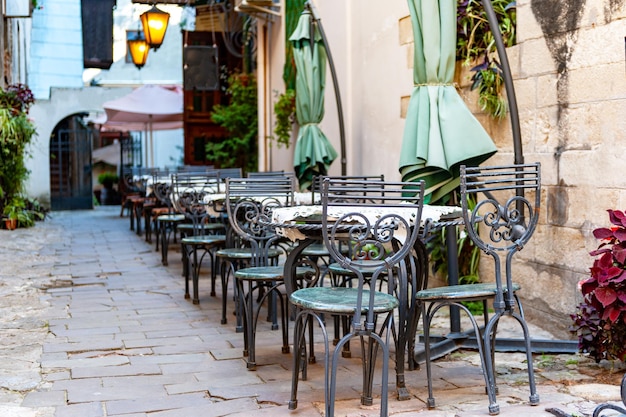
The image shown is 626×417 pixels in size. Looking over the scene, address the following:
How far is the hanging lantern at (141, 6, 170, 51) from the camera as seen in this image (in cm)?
1032

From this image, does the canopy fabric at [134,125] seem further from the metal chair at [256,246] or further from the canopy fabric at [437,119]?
the canopy fabric at [437,119]

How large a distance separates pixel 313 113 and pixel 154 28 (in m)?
3.41

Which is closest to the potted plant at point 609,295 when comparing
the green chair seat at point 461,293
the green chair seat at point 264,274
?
the green chair seat at point 461,293

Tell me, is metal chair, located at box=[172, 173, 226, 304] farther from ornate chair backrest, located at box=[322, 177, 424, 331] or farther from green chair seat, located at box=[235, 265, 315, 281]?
ornate chair backrest, located at box=[322, 177, 424, 331]

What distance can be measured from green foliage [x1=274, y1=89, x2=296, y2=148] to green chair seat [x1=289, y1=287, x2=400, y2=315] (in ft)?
21.8

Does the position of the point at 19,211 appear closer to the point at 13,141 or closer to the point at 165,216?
the point at 13,141

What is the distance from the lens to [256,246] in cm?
483

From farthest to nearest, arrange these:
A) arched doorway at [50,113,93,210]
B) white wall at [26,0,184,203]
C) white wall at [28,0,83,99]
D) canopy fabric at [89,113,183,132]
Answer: white wall at [28,0,83,99], arched doorway at [50,113,93,210], white wall at [26,0,184,203], canopy fabric at [89,113,183,132]

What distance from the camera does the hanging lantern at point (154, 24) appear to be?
1032cm

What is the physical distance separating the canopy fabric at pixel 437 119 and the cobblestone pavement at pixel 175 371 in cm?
108

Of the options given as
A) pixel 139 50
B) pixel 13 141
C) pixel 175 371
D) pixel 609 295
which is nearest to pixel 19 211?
pixel 13 141

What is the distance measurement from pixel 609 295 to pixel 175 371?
7.02ft

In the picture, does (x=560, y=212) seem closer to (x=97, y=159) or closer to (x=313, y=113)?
(x=313, y=113)

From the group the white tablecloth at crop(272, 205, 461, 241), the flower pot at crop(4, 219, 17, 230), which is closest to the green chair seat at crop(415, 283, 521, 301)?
the white tablecloth at crop(272, 205, 461, 241)
